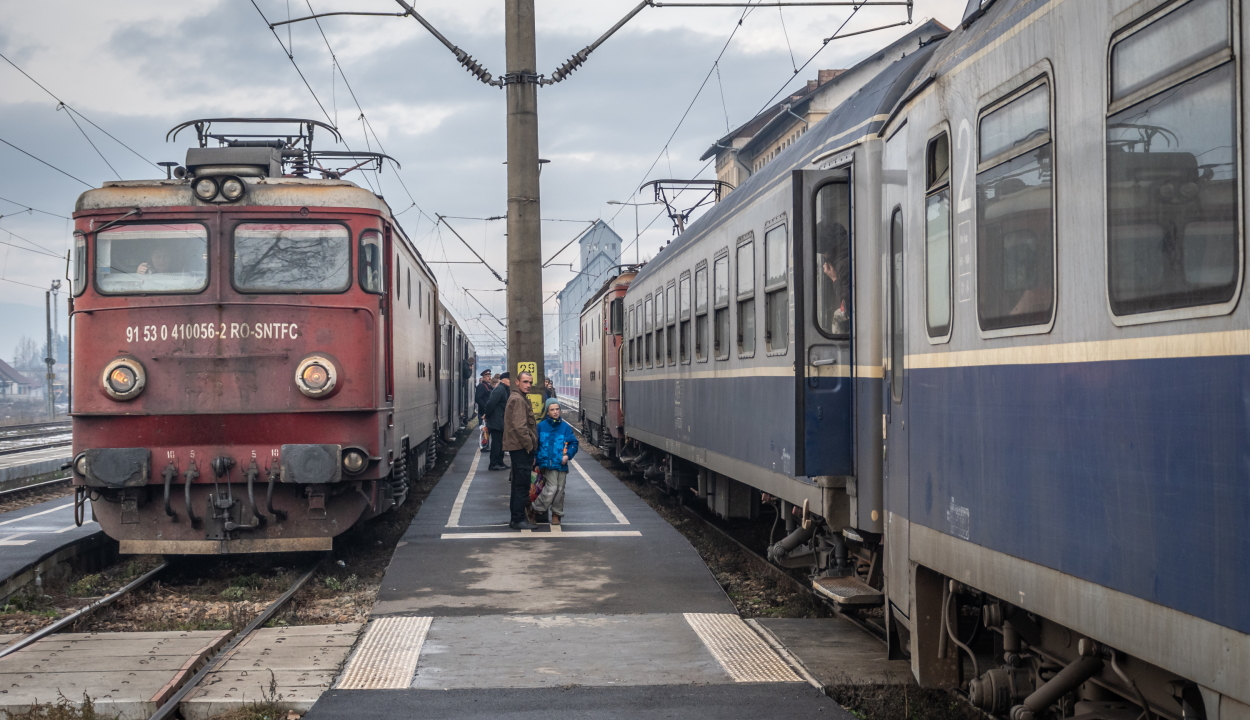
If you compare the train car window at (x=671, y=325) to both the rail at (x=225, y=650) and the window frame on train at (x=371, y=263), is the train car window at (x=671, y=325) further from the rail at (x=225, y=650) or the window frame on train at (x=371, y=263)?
the rail at (x=225, y=650)

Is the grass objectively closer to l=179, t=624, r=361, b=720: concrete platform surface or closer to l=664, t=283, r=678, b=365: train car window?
l=179, t=624, r=361, b=720: concrete platform surface

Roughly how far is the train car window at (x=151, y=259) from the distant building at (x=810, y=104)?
28428 millimetres

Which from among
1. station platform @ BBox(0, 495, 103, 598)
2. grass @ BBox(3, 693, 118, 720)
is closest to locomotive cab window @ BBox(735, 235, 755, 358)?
grass @ BBox(3, 693, 118, 720)

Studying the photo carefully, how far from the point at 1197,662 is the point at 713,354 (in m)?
8.07

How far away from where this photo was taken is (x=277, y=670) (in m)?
6.57

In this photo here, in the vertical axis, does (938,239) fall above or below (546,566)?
above

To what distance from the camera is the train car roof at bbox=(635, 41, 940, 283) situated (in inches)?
269

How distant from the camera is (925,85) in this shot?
5520 millimetres

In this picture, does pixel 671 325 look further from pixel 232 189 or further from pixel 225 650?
pixel 225 650

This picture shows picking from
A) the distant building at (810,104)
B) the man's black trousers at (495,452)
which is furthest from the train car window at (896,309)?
the distant building at (810,104)

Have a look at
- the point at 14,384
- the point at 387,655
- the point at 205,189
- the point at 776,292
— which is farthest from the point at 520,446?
the point at 14,384

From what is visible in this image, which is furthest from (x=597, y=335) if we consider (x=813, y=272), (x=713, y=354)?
(x=813, y=272)

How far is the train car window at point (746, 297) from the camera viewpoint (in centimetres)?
943

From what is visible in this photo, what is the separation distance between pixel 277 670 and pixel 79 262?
5.07 m
